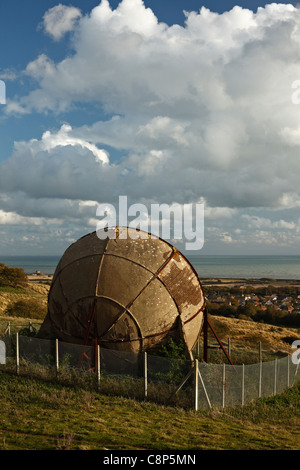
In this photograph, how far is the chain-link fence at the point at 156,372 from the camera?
1076 centimetres

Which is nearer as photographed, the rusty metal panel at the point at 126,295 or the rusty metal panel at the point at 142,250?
the rusty metal panel at the point at 126,295

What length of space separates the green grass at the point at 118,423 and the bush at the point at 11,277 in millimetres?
41664

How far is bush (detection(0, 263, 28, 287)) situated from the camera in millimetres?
50844

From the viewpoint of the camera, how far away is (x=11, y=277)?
168 ft

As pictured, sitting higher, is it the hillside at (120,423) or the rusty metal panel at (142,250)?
the rusty metal panel at (142,250)

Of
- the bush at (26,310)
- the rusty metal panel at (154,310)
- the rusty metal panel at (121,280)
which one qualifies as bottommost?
the bush at (26,310)

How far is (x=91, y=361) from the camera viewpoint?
1190 cm

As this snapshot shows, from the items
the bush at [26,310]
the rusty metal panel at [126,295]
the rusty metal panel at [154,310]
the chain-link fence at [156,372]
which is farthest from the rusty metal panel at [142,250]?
the bush at [26,310]

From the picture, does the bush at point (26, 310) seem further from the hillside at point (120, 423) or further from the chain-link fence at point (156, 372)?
the hillside at point (120, 423)

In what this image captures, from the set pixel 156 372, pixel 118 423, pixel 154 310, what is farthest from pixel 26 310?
pixel 118 423

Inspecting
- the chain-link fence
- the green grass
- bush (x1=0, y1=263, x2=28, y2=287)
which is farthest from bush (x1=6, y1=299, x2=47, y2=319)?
the green grass

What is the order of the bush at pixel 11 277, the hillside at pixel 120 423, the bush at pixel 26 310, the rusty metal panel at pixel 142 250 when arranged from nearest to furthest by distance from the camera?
1. the hillside at pixel 120 423
2. the rusty metal panel at pixel 142 250
3. the bush at pixel 26 310
4. the bush at pixel 11 277

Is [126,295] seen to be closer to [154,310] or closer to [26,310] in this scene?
[154,310]
